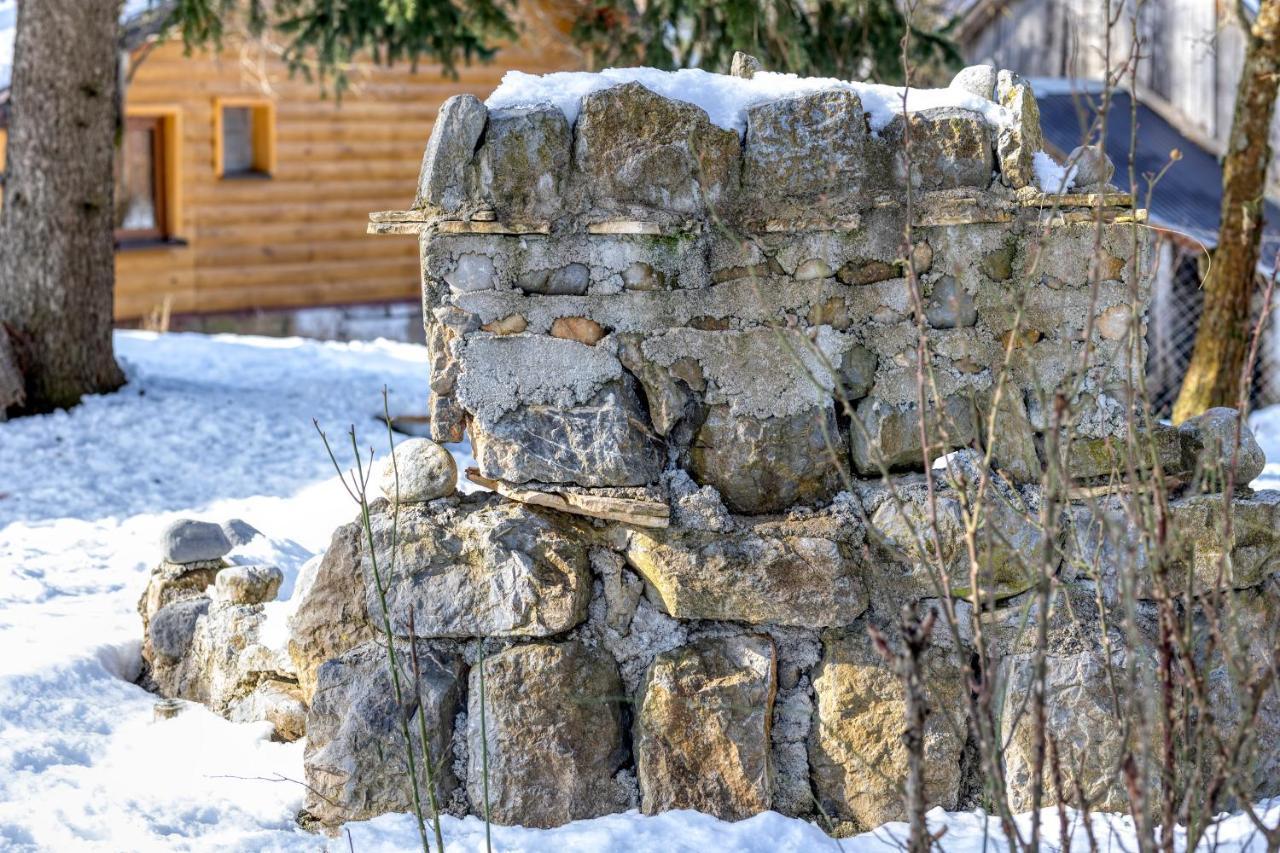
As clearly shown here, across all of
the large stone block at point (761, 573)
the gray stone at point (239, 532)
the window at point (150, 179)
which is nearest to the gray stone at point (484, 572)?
the large stone block at point (761, 573)

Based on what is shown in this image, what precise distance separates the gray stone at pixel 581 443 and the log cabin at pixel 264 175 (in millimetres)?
9937

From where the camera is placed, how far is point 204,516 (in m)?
6.86

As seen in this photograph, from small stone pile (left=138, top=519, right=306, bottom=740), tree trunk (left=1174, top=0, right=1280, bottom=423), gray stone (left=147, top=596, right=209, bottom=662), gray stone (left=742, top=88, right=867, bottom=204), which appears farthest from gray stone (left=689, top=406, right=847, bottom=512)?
tree trunk (left=1174, top=0, right=1280, bottom=423)

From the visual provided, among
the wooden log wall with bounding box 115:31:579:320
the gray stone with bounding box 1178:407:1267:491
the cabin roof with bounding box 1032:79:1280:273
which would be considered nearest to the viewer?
the gray stone with bounding box 1178:407:1267:491

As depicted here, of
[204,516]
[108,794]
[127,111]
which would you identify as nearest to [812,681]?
[108,794]

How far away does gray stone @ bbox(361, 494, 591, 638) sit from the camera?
3.91 metres

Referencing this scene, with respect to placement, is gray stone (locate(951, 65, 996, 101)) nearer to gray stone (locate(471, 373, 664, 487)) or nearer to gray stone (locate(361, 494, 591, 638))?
gray stone (locate(471, 373, 664, 487))

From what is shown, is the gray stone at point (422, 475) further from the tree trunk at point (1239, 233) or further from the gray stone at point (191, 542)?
the tree trunk at point (1239, 233)

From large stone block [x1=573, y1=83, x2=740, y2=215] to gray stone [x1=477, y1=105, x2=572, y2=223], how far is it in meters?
0.06

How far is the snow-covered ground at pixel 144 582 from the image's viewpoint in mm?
3826

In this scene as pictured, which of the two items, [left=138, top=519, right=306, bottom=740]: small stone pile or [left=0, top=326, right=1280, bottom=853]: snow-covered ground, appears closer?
[left=0, top=326, right=1280, bottom=853]: snow-covered ground

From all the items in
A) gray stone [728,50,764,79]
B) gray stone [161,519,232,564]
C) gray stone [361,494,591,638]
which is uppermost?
gray stone [728,50,764,79]

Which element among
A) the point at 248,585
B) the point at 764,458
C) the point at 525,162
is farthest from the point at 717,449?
the point at 248,585

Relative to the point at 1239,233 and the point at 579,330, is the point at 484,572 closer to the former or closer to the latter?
the point at 579,330
